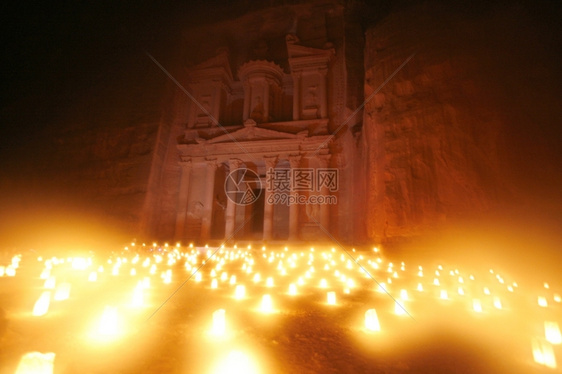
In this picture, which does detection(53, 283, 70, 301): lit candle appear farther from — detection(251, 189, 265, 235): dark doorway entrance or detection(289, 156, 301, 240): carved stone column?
detection(251, 189, 265, 235): dark doorway entrance

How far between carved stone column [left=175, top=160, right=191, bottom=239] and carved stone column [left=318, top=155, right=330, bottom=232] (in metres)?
9.11

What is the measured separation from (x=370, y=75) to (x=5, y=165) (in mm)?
23881

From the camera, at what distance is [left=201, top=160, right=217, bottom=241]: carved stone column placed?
1717cm

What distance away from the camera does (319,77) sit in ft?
61.7

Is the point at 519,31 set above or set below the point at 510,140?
above

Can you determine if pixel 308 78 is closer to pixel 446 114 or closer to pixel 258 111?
pixel 258 111

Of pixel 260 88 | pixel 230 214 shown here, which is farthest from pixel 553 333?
pixel 260 88

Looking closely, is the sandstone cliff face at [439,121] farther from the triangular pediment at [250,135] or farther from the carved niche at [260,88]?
the carved niche at [260,88]

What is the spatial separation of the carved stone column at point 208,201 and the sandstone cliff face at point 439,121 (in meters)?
10.0

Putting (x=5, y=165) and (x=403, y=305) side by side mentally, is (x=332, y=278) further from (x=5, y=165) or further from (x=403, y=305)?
(x=5, y=165)

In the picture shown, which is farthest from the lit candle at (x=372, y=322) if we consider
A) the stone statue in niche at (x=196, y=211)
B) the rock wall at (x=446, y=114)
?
the stone statue in niche at (x=196, y=211)

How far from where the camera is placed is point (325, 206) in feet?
53.0

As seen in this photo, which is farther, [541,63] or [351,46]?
[351,46]

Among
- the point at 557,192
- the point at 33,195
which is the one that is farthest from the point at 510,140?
the point at 33,195
